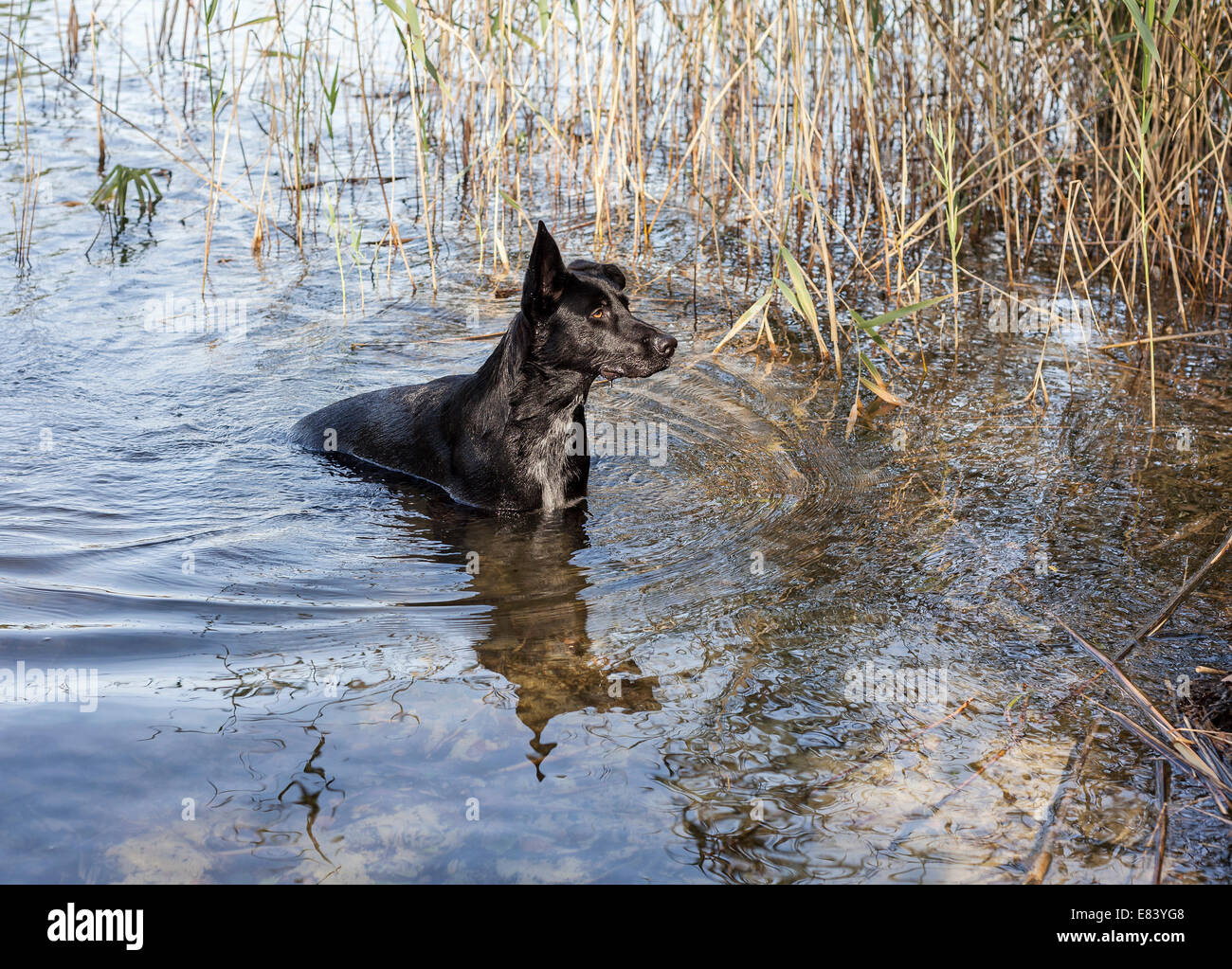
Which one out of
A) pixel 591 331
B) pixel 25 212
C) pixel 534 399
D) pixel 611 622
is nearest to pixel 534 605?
pixel 611 622

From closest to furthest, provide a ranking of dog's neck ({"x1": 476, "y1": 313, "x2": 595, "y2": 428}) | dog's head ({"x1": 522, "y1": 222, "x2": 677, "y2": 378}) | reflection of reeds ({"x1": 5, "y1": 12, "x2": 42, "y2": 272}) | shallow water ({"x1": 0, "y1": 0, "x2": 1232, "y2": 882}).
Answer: shallow water ({"x1": 0, "y1": 0, "x2": 1232, "y2": 882}) → dog's head ({"x1": 522, "y1": 222, "x2": 677, "y2": 378}) → dog's neck ({"x1": 476, "y1": 313, "x2": 595, "y2": 428}) → reflection of reeds ({"x1": 5, "y1": 12, "x2": 42, "y2": 272})

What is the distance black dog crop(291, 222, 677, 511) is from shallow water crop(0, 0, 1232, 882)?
19 centimetres

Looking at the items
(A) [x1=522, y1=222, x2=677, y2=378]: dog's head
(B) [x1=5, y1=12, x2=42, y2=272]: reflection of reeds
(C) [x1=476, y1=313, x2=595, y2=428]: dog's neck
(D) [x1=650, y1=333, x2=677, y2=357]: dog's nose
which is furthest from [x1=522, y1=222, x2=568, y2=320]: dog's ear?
(B) [x1=5, y1=12, x2=42, y2=272]: reflection of reeds

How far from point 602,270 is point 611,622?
2.03m

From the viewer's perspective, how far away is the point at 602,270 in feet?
18.1

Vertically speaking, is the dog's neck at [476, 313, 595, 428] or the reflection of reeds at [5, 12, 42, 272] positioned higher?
the reflection of reeds at [5, 12, 42, 272]

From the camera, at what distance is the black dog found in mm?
5297

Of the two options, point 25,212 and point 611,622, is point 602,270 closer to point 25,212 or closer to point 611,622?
point 611,622

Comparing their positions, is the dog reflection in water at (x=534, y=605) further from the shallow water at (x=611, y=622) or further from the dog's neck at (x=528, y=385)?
the dog's neck at (x=528, y=385)

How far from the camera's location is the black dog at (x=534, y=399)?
530 centimetres

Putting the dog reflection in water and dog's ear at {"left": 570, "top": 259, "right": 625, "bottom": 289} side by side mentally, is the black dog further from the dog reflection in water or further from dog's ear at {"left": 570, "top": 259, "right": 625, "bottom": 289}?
the dog reflection in water

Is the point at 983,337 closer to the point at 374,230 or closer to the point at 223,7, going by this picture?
the point at 374,230

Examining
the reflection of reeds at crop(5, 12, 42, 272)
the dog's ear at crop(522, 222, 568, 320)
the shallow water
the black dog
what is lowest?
the shallow water

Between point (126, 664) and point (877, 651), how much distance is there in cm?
270
